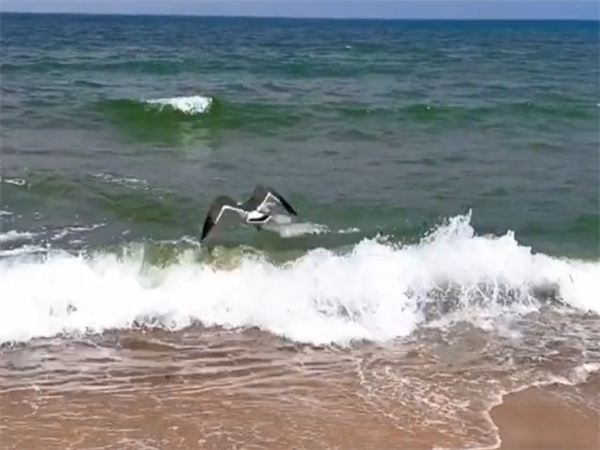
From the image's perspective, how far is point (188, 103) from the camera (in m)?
18.3

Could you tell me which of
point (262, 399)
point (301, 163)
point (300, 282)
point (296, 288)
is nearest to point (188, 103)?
point (301, 163)

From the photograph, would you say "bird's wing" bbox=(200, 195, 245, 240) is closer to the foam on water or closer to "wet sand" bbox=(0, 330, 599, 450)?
the foam on water

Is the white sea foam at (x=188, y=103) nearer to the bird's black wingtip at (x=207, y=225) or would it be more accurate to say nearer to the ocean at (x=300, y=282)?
the ocean at (x=300, y=282)

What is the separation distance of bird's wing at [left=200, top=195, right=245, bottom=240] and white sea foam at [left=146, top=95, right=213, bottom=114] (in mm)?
9335

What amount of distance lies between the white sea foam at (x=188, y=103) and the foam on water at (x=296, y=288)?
9.33 metres

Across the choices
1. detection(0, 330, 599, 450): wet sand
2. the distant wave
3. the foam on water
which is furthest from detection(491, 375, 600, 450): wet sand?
the distant wave

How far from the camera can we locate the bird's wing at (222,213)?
8281mm

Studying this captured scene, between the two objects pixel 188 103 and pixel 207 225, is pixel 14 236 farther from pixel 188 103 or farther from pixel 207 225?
pixel 188 103

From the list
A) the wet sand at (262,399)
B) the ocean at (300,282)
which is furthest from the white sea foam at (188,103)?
the wet sand at (262,399)

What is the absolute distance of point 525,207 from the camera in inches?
448

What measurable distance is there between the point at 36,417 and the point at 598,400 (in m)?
3.63

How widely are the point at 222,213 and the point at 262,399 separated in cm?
307

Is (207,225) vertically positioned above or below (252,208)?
below

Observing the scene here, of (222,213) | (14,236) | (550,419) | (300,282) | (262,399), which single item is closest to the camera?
(550,419)
